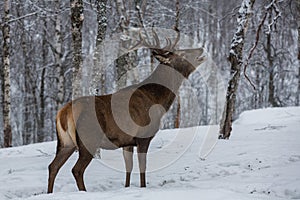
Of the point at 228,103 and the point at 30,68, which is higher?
the point at 30,68

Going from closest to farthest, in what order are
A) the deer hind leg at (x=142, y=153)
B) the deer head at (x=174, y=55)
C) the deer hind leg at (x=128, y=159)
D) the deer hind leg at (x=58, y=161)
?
the deer hind leg at (x=58, y=161), the deer hind leg at (x=142, y=153), the deer hind leg at (x=128, y=159), the deer head at (x=174, y=55)

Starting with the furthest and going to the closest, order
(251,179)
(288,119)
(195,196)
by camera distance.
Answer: (288,119)
(251,179)
(195,196)

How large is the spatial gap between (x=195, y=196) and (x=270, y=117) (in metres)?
11.2

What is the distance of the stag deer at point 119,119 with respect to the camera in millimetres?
5410

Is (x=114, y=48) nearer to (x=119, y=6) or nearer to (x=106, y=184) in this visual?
(x=119, y=6)

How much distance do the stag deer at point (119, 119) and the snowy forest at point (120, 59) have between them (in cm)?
446

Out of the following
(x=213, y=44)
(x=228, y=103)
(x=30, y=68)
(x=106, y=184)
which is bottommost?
(x=106, y=184)

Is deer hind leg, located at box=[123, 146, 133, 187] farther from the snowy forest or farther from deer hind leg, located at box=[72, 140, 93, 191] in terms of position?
the snowy forest

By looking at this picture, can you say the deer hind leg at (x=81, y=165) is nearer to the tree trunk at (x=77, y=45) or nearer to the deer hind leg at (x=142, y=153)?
the deer hind leg at (x=142, y=153)

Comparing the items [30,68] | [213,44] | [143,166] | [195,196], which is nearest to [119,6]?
[143,166]

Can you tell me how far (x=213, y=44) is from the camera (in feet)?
94.4

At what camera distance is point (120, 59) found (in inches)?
462

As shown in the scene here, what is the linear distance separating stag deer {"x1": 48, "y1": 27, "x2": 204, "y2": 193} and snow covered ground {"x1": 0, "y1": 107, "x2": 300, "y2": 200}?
0.57m

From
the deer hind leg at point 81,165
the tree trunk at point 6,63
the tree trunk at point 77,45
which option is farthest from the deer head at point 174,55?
the tree trunk at point 6,63
